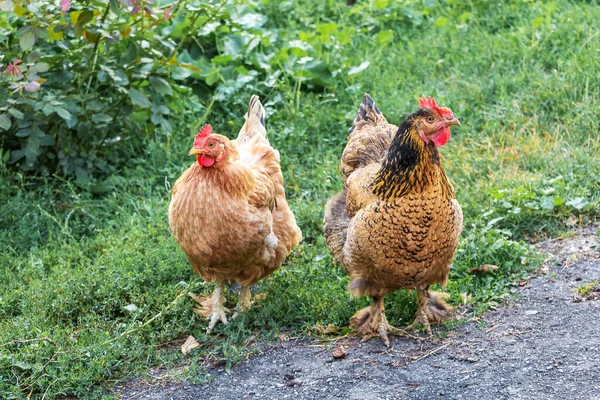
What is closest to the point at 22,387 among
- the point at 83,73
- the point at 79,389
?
the point at 79,389

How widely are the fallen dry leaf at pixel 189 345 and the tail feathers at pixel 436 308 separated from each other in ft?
4.74

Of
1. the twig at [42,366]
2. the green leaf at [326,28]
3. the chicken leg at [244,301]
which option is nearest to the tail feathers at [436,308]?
the chicken leg at [244,301]

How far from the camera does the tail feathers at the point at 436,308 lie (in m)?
5.06

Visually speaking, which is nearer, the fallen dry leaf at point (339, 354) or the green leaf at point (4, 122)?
the fallen dry leaf at point (339, 354)

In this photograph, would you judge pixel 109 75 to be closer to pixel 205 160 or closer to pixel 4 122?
pixel 4 122

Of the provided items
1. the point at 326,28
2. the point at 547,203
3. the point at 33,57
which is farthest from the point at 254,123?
the point at 326,28

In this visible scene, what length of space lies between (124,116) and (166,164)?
0.55 m

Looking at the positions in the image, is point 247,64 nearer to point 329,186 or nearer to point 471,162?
point 329,186

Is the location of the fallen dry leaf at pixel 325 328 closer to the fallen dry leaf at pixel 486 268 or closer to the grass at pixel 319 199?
the grass at pixel 319 199

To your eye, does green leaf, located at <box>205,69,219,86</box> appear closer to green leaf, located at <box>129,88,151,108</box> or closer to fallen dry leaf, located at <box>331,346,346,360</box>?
green leaf, located at <box>129,88,151,108</box>

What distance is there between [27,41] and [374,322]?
320 cm

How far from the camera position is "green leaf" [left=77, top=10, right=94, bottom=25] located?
20.0ft

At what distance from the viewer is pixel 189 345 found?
511 centimetres

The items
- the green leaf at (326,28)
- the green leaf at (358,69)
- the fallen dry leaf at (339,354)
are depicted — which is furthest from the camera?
the green leaf at (326,28)
